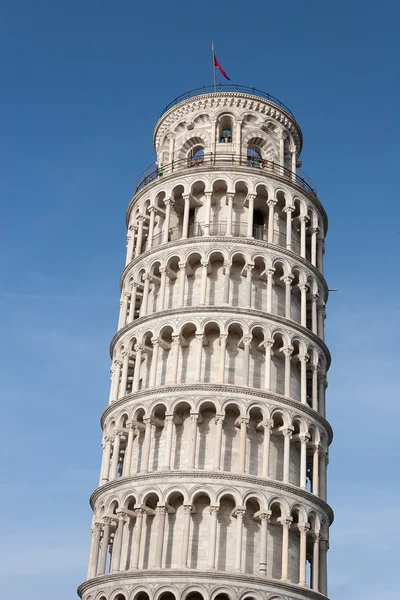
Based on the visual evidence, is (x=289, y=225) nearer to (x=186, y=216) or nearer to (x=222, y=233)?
(x=222, y=233)

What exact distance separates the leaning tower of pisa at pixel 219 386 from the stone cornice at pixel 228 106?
0.24 meters

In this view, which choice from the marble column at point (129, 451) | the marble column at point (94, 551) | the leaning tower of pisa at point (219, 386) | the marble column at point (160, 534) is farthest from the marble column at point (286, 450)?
the marble column at point (94, 551)

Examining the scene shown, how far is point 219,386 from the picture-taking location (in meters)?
42.8

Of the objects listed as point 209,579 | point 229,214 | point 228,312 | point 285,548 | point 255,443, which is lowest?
point 209,579

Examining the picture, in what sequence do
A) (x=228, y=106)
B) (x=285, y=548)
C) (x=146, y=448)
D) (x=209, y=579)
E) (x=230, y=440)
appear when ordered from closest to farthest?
(x=209, y=579), (x=285, y=548), (x=146, y=448), (x=230, y=440), (x=228, y=106)

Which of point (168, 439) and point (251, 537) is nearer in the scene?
point (251, 537)

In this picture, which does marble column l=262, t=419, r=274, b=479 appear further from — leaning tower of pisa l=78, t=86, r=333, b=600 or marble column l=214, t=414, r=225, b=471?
marble column l=214, t=414, r=225, b=471

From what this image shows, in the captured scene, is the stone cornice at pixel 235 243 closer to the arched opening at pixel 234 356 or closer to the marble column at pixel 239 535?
the arched opening at pixel 234 356

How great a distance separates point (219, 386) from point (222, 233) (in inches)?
385

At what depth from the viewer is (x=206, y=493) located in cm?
4053

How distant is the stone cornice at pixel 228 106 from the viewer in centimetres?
5431

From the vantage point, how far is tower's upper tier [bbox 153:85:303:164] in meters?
53.8

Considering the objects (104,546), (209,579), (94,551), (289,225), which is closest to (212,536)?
(209,579)

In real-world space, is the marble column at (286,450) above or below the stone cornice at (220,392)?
below
